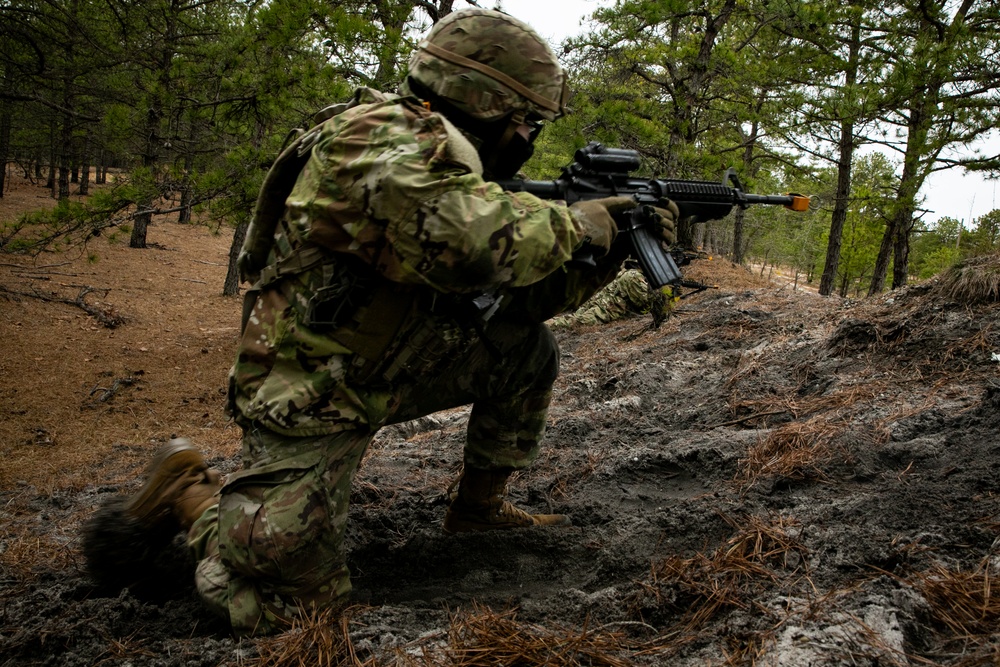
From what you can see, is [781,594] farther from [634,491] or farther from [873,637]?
[634,491]

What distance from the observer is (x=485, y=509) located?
2.87 m

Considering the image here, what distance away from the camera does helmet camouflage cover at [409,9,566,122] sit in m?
2.27

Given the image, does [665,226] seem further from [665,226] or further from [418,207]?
[418,207]

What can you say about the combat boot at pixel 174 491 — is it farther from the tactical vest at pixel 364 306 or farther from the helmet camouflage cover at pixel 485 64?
the helmet camouflage cover at pixel 485 64

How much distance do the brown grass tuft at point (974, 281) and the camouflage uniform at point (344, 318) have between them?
2.96 meters

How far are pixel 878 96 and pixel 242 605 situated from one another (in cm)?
900

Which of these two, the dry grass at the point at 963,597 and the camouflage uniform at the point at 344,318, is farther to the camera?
the camouflage uniform at the point at 344,318

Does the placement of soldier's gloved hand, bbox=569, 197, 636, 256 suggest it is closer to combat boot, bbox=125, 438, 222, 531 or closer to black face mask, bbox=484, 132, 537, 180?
black face mask, bbox=484, 132, 537, 180

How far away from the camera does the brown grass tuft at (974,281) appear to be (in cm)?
381

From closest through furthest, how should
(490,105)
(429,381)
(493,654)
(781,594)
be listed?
(493,654)
(781,594)
(490,105)
(429,381)

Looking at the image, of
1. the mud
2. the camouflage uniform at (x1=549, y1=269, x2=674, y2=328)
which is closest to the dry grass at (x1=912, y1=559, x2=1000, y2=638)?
the mud

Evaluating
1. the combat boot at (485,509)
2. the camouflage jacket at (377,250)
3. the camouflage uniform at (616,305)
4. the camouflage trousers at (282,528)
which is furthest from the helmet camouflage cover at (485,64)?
the camouflage uniform at (616,305)

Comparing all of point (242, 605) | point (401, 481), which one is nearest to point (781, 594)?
point (242, 605)

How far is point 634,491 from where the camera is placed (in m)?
3.13
